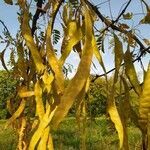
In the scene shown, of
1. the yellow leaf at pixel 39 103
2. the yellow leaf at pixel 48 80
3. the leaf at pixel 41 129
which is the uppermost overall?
the yellow leaf at pixel 48 80

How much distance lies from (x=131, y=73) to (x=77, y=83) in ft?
0.70

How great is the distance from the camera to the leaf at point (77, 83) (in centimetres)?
64

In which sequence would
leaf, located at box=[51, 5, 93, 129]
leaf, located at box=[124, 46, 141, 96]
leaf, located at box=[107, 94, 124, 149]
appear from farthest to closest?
leaf, located at box=[124, 46, 141, 96], leaf, located at box=[107, 94, 124, 149], leaf, located at box=[51, 5, 93, 129]

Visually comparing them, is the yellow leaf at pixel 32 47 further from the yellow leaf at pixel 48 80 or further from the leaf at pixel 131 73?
the leaf at pixel 131 73

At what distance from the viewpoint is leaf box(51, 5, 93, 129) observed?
639mm

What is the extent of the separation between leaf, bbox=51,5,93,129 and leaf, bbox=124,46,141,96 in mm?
152

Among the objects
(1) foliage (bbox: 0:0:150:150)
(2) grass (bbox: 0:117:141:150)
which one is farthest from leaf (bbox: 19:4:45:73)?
(2) grass (bbox: 0:117:141:150)

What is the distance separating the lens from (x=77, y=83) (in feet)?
2.24

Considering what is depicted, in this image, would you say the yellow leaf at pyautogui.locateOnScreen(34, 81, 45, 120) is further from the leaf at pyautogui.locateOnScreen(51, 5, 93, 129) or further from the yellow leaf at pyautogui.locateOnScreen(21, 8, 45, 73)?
the leaf at pyautogui.locateOnScreen(51, 5, 93, 129)

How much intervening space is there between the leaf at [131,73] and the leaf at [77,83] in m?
0.15

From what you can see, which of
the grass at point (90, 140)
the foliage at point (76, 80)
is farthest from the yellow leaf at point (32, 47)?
the grass at point (90, 140)

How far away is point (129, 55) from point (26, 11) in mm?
250

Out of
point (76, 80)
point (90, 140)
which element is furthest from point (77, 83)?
point (90, 140)

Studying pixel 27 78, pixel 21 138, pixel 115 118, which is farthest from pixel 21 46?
pixel 115 118
